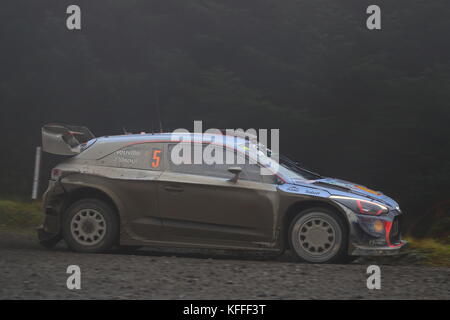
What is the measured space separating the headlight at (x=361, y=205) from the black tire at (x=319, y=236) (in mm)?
167

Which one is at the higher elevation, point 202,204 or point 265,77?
point 265,77

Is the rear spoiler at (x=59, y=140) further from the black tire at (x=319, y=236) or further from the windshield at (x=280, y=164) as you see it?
the black tire at (x=319, y=236)

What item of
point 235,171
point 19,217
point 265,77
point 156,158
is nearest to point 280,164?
point 235,171

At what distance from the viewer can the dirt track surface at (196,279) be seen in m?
6.20

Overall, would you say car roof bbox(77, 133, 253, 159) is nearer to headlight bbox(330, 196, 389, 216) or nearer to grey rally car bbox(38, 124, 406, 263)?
grey rally car bbox(38, 124, 406, 263)

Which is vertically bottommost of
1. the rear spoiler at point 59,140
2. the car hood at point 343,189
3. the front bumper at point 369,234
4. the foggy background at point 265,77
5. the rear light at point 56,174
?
the front bumper at point 369,234

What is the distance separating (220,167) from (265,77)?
5398 mm

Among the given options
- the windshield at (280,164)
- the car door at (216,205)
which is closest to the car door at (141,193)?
the car door at (216,205)

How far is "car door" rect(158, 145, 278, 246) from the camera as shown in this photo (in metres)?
8.51

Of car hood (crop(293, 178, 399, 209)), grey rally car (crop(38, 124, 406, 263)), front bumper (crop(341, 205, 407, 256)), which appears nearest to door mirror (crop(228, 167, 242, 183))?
grey rally car (crop(38, 124, 406, 263))

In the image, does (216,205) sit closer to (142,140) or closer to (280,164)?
(280,164)

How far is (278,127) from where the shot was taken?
13234 millimetres

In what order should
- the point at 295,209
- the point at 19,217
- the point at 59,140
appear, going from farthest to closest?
the point at 19,217 < the point at 59,140 < the point at 295,209

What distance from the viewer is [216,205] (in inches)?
339
